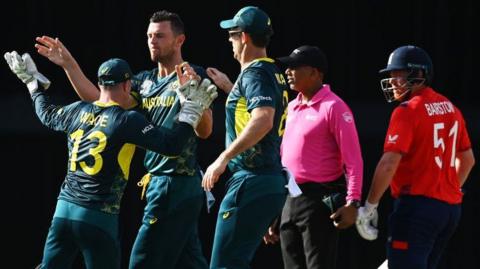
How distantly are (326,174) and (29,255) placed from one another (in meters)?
3.58

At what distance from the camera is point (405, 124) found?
686 cm

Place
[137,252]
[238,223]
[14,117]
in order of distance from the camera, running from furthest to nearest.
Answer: [14,117]
[137,252]
[238,223]

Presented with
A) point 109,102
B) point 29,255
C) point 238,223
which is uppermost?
point 109,102

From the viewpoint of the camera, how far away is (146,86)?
7414 mm

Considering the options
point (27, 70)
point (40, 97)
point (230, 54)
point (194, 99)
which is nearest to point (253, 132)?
point (194, 99)

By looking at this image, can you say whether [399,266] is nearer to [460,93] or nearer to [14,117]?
[460,93]

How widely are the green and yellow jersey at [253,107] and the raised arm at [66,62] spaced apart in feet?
4.13

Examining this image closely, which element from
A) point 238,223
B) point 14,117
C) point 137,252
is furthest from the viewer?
point 14,117

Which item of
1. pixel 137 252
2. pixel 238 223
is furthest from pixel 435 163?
pixel 137 252

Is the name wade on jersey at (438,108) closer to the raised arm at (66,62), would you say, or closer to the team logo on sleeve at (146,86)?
the team logo on sleeve at (146,86)

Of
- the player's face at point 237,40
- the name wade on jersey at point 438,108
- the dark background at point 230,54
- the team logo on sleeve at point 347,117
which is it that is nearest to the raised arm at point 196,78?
the player's face at point 237,40

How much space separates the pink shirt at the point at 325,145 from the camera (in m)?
7.12

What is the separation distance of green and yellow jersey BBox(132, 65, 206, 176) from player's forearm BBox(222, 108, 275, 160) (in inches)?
25.0

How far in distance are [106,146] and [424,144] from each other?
69.1 inches
